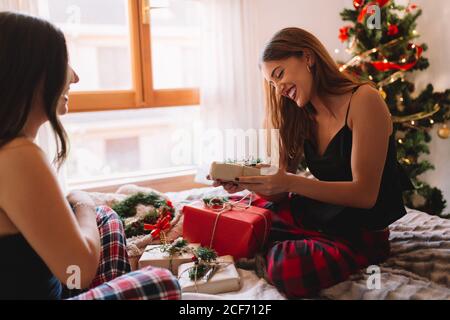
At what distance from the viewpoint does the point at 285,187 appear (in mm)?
1180

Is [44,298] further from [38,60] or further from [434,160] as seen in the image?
[434,160]

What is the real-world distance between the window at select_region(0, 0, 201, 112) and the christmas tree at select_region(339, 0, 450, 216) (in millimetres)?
954

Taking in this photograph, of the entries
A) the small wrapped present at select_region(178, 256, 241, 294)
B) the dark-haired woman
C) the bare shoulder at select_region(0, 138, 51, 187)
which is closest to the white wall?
the small wrapped present at select_region(178, 256, 241, 294)

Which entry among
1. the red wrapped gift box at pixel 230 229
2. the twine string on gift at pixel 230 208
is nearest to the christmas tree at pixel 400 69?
the twine string on gift at pixel 230 208

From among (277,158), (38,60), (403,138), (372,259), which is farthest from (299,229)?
(403,138)

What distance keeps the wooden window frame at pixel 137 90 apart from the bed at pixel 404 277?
4.90ft

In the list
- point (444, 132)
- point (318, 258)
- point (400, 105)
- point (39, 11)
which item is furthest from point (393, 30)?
point (39, 11)

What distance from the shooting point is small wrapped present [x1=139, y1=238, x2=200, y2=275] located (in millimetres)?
1181

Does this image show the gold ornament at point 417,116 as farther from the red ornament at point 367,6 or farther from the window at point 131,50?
the window at point 131,50

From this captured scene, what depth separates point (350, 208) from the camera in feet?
3.88

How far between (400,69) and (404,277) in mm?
1429

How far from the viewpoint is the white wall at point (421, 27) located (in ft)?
7.63

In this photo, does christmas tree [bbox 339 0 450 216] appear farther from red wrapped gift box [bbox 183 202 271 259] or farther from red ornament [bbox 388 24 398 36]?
red wrapped gift box [bbox 183 202 271 259]

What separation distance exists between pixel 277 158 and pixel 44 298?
959mm
